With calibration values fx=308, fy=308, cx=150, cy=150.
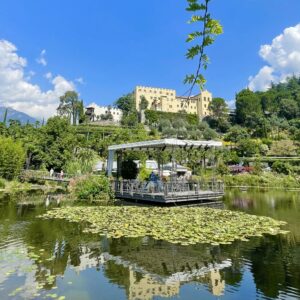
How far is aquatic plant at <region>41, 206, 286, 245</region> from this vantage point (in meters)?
8.72

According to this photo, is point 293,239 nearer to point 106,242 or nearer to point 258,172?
point 106,242

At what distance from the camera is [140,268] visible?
6.27 metres

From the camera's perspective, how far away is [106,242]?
824cm

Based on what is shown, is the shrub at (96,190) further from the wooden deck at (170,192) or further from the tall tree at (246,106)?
the tall tree at (246,106)

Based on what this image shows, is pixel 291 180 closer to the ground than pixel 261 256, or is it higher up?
higher up

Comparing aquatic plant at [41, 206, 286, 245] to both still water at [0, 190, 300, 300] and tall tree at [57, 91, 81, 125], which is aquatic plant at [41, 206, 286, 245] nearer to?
still water at [0, 190, 300, 300]

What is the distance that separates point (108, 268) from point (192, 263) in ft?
5.82

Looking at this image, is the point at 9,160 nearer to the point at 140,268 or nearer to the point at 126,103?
the point at 140,268

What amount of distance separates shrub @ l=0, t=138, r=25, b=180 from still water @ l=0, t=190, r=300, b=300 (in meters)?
20.1

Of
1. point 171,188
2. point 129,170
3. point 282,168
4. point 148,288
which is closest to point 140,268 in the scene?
point 148,288

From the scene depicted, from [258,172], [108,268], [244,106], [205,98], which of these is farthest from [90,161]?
[205,98]

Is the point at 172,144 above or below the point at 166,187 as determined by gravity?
above

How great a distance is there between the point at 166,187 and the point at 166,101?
293 ft

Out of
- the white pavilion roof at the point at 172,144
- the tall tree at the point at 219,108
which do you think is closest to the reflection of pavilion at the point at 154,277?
the white pavilion roof at the point at 172,144
